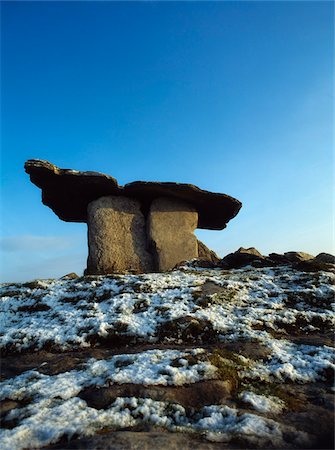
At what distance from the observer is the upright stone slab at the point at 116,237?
14.4 metres

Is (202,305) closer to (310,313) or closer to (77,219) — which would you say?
(310,313)

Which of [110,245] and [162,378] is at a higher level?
[110,245]

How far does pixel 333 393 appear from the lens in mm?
4344

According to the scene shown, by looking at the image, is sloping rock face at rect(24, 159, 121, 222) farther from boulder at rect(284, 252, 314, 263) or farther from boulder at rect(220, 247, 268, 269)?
boulder at rect(284, 252, 314, 263)

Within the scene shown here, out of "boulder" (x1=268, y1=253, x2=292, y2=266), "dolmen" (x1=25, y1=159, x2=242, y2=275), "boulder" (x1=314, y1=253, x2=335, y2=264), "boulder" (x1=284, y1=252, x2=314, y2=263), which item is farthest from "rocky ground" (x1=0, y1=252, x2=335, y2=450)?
Answer: "dolmen" (x1=25, y1=159, x2=242, y2=275)

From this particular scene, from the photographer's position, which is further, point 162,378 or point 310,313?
point 310,313

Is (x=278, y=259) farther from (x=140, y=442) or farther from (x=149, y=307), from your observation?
(x=140, y=442)

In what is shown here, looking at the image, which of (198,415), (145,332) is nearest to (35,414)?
(198,415)

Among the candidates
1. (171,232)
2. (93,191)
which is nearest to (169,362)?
(171,232)

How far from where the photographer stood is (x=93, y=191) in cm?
1530

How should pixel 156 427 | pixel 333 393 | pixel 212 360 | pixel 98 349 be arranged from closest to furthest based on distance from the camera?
pixel 156 427
pixel 333 393
pixel 212 360
pixel 98 349

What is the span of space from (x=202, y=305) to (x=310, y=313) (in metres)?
2.30

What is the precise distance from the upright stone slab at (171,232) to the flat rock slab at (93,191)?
52 cm

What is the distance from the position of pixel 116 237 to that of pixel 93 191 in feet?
7.90
